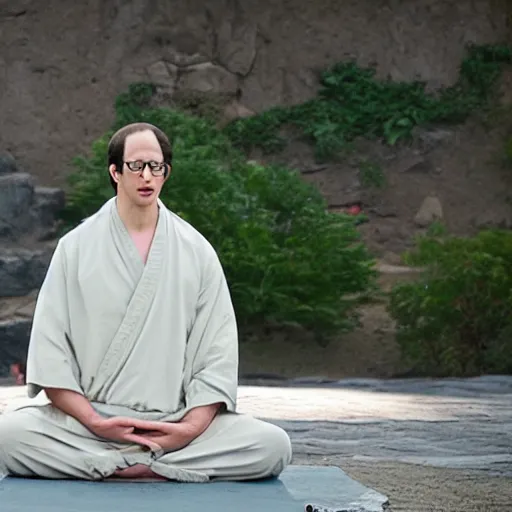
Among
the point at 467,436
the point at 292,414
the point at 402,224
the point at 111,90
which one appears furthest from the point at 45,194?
the point at 467,436

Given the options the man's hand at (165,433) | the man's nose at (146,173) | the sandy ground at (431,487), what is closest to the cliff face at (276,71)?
the sandy ground at (431,487)

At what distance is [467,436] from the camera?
6.45 meters

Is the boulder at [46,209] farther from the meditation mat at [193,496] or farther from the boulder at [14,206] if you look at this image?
the meditation mat at [193,496]

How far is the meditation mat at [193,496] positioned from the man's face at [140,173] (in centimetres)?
91

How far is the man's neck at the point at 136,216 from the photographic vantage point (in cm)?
417

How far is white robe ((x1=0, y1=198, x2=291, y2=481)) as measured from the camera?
398 cm

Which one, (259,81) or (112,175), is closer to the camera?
(112,175)

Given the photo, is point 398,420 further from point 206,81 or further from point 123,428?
point 206,81

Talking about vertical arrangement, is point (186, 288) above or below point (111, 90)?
below

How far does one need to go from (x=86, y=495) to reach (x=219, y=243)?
23.4 ft

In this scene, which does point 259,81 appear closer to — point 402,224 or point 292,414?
point 402,224

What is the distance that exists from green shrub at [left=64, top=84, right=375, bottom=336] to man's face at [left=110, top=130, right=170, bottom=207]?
6363 mm

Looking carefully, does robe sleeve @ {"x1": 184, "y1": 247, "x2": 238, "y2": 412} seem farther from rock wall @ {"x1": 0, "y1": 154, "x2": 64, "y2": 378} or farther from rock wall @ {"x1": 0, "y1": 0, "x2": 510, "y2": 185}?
rock wall @ {"x1": 0, "y1": 0, "x2": 510, "y2": 185}

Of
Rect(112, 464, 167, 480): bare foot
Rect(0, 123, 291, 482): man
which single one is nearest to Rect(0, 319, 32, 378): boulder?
Rect(0, 123, 291, 482): man
